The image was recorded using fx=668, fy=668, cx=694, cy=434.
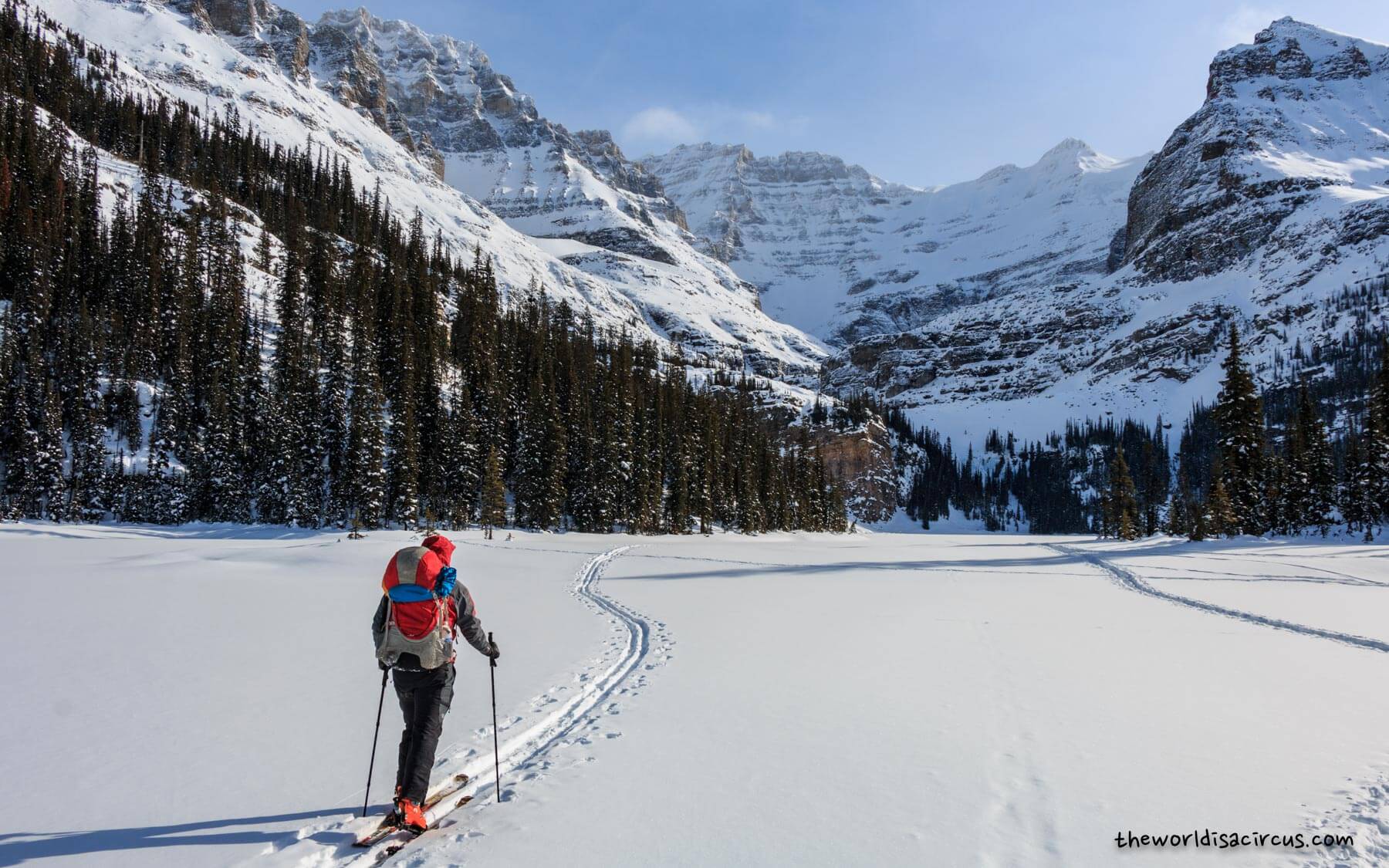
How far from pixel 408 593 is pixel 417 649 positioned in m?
0.49

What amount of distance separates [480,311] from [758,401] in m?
69.4

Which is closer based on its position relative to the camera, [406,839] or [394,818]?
[406,839]

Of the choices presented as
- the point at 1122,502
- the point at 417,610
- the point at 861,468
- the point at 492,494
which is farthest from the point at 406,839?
the point at 861,468

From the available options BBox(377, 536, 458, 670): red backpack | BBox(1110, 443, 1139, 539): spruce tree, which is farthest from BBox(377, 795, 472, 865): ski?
BBox(1110, 443, 1139, 539): spruce tree

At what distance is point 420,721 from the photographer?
597 cm

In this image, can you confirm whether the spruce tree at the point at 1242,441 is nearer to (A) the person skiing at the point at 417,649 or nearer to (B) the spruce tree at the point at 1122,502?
(B) the spruce tree at the point at 1122,502

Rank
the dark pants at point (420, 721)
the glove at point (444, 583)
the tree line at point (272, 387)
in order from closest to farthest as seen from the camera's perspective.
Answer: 1. the dark pants at point (420, 721)
2. the glove at point (444, 583)
3. the tree line at point (272, 387)

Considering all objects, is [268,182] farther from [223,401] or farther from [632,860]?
[632,860]

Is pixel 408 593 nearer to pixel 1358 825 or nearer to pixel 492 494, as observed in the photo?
pixel 1358 825

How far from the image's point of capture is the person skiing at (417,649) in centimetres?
577

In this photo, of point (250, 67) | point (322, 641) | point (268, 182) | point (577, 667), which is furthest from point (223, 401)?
point (250, 67)

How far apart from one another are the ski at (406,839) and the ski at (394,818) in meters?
0.08

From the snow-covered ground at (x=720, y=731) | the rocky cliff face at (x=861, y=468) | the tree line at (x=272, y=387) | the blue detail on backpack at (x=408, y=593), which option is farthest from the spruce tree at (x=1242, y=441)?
the rocky cliff face at (x=861, y=468)

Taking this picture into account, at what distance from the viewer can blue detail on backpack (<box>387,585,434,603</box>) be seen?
5.92 meters
